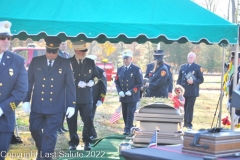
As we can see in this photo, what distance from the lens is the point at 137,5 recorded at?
A: 680 cm

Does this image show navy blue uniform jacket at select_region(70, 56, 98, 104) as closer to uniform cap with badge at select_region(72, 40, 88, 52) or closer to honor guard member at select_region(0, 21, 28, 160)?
uniform cap with badge at select_region(72, 40, 88, 52)

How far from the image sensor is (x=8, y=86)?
565cm

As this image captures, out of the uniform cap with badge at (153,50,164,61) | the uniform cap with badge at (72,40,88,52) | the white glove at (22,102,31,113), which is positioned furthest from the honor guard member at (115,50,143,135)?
the white glove at (22,102,31,113)

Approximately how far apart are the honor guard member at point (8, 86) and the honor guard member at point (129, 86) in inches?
182

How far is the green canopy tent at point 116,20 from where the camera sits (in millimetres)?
6316

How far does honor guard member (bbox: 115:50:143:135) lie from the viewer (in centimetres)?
1016

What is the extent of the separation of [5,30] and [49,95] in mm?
1407

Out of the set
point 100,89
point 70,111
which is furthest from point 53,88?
point 100,89

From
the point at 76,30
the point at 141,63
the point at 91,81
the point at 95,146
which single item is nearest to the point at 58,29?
the point at 76,30

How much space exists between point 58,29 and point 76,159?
2092mm

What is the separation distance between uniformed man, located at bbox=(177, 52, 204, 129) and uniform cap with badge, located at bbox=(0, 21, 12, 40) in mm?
6560

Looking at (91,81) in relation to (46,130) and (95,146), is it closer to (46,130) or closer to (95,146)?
(95,146)

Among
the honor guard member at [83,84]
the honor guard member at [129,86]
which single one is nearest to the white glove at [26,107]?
the honor guard member at [83,84]

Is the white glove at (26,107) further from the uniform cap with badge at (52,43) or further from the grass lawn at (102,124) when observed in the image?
the grass lawn at (102,124)
